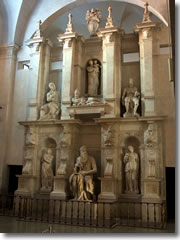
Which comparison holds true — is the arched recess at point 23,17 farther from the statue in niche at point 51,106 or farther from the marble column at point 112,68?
the marble column at point 112,68

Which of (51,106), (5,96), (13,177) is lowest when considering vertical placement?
(13,177)

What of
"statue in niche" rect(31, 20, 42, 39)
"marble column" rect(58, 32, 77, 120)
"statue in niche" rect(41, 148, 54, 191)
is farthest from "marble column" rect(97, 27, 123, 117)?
"statue in niche" rect(41, 148, 54, 191)

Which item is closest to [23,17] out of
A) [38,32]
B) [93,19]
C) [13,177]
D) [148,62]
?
[38,32]

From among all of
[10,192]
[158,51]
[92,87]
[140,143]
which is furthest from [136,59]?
[10,192]

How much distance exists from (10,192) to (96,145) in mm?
4262

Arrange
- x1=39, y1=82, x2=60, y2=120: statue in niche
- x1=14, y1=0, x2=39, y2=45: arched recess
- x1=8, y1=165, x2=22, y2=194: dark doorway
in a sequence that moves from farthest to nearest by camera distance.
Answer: x1=14, y1=0, x2=39, y2=45: arched recess
x1=8, y1=165, x2=22, y2=194: dark doorway
x1=39, y1=82, x2=60, y2=120: statue in niche

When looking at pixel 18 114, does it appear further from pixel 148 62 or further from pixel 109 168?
pixel 148 62

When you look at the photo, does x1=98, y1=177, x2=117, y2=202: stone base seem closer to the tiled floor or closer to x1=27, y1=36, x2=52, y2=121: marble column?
the tiled floor

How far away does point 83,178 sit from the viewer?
1003cm

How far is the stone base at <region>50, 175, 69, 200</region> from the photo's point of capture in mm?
10250

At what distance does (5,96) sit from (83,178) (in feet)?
17.6

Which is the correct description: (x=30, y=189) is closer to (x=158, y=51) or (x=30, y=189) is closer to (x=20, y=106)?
(x=20, y=106)

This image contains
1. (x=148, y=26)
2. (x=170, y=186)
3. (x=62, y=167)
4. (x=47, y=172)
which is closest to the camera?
(x=170, y=186)

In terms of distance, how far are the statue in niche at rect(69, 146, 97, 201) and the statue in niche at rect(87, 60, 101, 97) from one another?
2852mm
